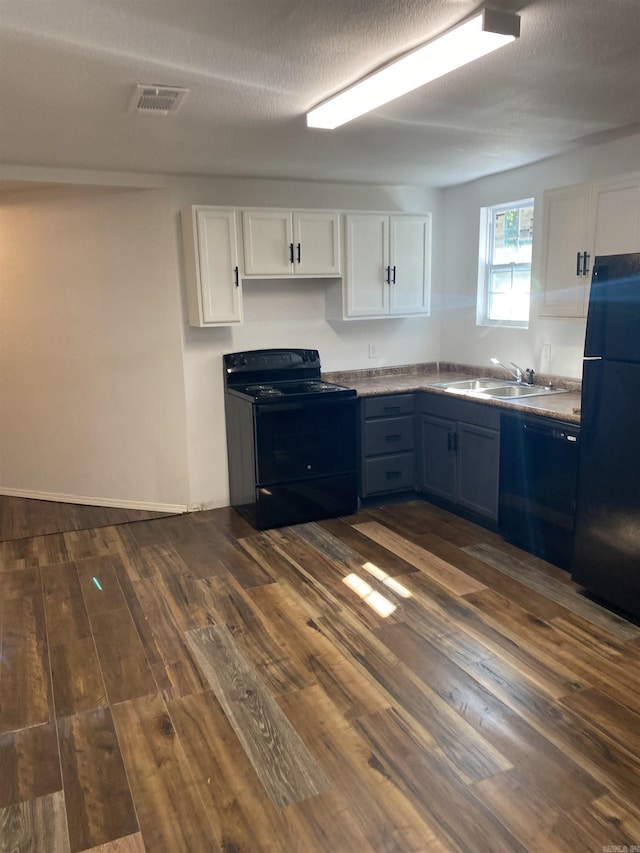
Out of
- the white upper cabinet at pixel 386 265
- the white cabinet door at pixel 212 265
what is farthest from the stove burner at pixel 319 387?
the white cabinet door at pixel 212 265

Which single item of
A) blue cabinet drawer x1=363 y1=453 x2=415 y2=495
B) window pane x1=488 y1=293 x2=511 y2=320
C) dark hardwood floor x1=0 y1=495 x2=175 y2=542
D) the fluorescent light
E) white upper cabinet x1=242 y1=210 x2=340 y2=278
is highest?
the fluorescent light

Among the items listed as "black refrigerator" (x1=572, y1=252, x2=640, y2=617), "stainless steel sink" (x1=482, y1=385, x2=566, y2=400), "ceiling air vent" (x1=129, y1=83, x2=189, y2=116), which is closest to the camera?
"ceiling air vent" (x1=129, y1=83, x2=189, y2=116)

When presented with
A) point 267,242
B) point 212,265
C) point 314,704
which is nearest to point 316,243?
point 267,242

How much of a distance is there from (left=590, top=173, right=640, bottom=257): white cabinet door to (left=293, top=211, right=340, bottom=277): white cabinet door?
176 centimetres

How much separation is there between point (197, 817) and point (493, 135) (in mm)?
3376

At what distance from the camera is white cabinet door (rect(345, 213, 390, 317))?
4.60m

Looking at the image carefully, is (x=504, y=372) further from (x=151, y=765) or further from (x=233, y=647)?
(x=151, y=765)

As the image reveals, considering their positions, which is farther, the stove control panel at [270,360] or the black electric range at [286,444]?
the stove control panel at [270,360]

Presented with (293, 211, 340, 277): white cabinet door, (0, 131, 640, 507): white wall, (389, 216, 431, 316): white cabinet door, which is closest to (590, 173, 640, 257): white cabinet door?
(0, 131, 640, 507): white wall

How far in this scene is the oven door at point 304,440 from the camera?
165 inches

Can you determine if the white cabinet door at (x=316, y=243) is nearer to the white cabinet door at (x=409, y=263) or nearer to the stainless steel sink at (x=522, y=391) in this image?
the white cabinet door at (x=409, y=263)

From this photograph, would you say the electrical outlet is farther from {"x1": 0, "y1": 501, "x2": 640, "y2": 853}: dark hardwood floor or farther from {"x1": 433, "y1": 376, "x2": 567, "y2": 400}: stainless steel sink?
{"x1": 0, "y1": 501, "x2": 640, "y2": 853}: dark hardwood floor

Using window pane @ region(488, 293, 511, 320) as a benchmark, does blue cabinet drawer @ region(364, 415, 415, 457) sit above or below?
below

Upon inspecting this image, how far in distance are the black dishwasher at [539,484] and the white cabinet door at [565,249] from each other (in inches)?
27.1
